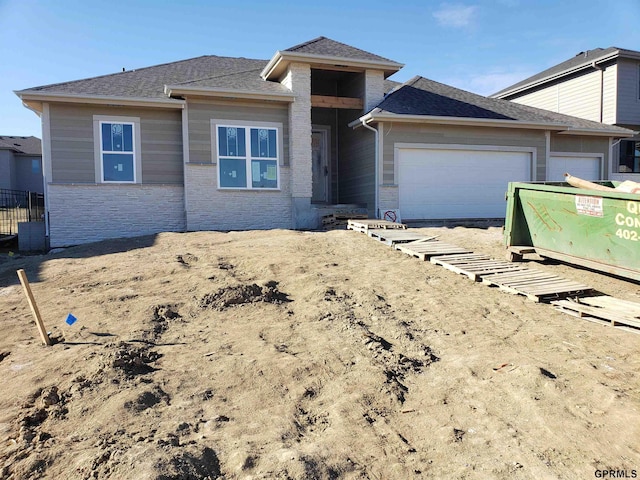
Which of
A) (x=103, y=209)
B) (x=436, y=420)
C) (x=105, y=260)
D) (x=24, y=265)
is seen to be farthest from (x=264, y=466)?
(x=103, y=209)

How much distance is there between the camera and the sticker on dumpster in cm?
708

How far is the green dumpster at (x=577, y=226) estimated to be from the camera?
6648mm

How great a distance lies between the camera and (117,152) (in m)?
12.8

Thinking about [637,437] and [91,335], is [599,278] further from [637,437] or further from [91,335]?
[91,335]

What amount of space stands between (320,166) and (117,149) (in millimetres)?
6881

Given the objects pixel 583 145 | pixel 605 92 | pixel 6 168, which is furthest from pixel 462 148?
pixel 6 168

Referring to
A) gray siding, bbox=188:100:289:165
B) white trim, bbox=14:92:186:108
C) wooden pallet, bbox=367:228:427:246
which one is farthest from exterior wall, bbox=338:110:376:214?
white trim, bbox=14:92:186:108

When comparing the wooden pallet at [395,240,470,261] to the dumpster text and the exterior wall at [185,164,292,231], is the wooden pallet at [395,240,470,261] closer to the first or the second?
the dumpster text

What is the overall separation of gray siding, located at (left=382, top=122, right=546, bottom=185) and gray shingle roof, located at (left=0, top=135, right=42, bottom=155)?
32.2m

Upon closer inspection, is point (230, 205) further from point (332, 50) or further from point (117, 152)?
point (332, 50)

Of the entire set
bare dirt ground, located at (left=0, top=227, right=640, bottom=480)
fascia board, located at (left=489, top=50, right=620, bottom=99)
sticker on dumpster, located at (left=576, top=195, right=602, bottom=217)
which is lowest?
bare dirt ground, located at (left=0, top=227, right=640, bottom=480)

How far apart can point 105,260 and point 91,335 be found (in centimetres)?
424

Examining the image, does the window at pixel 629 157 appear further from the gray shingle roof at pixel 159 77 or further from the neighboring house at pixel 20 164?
the neighboring house at pixel 20 164

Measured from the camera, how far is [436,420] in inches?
134
